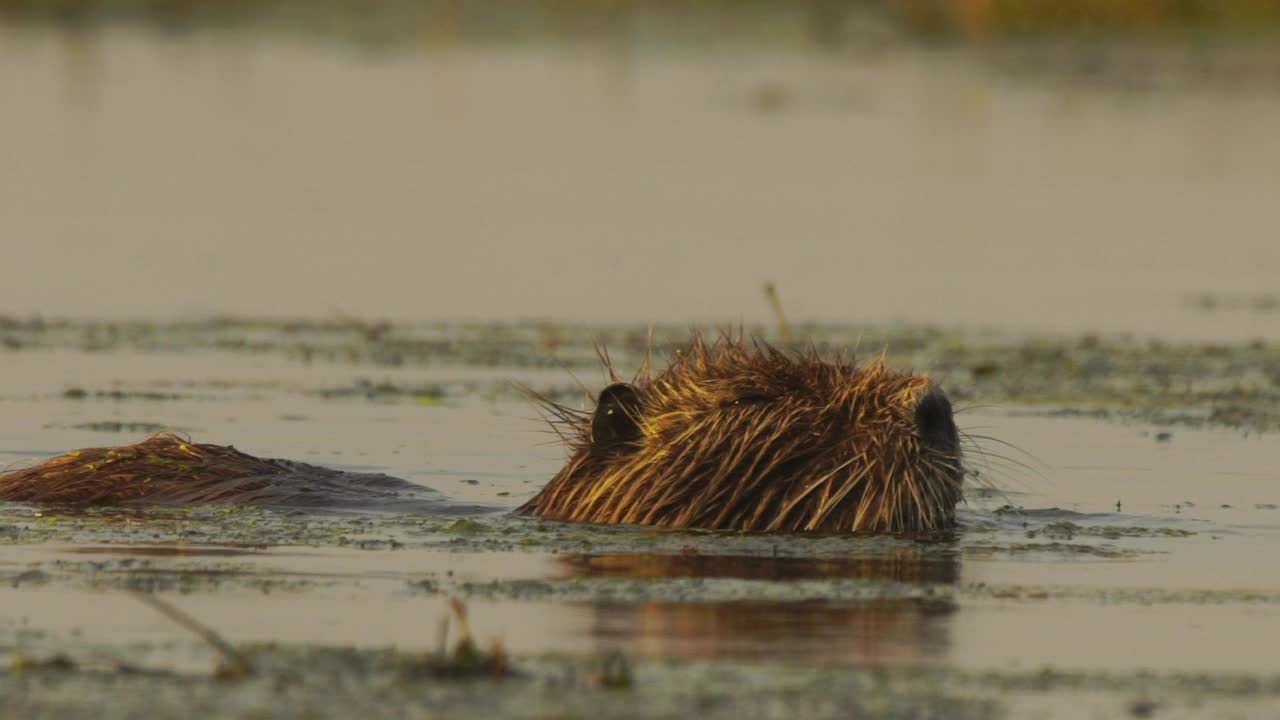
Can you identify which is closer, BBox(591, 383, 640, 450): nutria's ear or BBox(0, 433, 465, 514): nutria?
BBox(591, 383, 640, 450): nutria's ear

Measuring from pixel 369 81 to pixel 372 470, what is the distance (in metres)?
26.6

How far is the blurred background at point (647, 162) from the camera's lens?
1805 centimetres

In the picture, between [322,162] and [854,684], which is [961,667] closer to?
[854,684]

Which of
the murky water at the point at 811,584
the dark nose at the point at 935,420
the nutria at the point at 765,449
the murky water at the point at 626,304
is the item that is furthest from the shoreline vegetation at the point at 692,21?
the dark nose at the point at 935,420

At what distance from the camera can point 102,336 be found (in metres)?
15.3

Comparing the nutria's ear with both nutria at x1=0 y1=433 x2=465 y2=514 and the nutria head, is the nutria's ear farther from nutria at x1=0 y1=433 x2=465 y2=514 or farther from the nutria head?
nutria at x1=0 y1=433 x2=465 y2=514

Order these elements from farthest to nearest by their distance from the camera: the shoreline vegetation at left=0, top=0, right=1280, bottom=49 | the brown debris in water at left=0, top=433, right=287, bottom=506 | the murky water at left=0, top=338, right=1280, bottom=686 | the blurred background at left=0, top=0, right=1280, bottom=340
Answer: the shoreline vegetation at left=0, top=0, right=1280, bottom=49 → the blurred background at left=0, top=0, right=1280, bottom=340 → the brown debris in water at left=0, top=433, right=287, bottom=506 → the murky water at left=0, top=338, right=1280, bottom=686

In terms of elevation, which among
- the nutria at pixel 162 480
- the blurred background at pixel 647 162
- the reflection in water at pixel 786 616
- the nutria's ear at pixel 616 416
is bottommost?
the reflection in water at pixel 786 616

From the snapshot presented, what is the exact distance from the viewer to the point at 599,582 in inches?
322

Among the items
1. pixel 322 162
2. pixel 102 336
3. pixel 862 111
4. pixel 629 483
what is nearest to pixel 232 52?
pixel 862 111

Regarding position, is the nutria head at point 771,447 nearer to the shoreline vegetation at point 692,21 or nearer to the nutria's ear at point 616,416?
the nutria's ear at point 616,416

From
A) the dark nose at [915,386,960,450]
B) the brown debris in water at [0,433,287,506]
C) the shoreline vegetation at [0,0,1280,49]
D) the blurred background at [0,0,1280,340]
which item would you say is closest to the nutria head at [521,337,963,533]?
the dark nose at [915,386,960,450]

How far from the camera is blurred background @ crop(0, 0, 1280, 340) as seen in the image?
18047 mm

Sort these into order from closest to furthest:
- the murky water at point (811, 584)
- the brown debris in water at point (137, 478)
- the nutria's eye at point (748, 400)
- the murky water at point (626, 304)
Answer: the murky water at point (811, 584), the murky water at point (626, 304), the nutria's eye at point (748, 400), the brown debris in water at point (137, 478)
